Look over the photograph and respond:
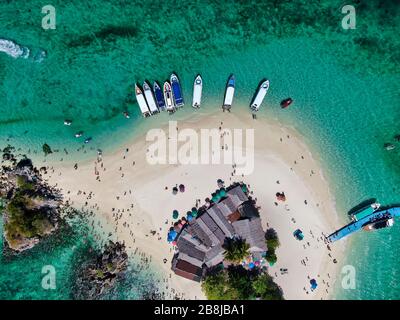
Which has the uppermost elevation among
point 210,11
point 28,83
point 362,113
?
point 210,11

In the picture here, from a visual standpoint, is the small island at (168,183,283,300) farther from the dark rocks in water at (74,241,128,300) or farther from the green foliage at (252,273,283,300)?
the dark rocks in water at (74,241,128,300)

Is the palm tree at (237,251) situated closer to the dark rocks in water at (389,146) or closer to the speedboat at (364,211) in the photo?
the speedboat at (364,211)

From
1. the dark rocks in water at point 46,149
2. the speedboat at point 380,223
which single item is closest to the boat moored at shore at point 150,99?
the dark rocks in water at point 46,149

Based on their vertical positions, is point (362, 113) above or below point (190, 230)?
above

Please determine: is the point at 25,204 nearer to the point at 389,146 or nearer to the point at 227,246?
the point at 227,246

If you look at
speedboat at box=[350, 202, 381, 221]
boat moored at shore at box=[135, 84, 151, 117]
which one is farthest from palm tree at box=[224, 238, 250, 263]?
boat moored at shore at box=[135, 84, 151, 117]

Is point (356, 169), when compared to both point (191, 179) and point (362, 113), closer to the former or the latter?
point (362, 113)
